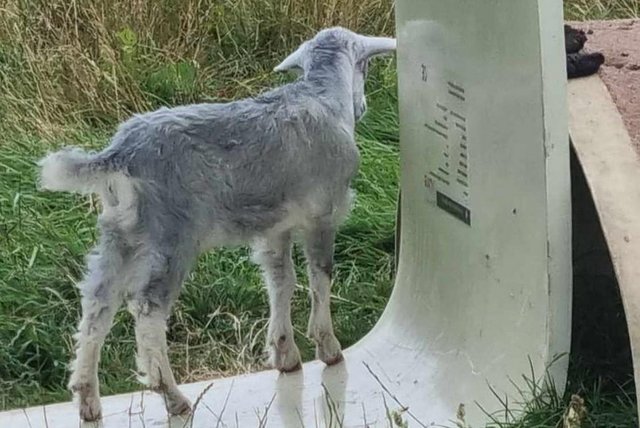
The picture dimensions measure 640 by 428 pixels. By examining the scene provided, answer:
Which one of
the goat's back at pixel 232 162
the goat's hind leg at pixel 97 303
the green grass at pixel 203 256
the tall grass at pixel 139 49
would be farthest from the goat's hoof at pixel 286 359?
the tall grass at pixel 139 49

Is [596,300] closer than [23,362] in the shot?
Yes

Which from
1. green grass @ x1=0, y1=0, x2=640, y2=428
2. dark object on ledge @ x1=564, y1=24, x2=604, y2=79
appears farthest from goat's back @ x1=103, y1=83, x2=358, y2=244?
green grass @ x1=0, y1=0, x2=640, y2=428

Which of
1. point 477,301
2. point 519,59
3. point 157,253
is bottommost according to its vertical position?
point 477,301

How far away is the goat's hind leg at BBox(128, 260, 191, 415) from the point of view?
11.8ft

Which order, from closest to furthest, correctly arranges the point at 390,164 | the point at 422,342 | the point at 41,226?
the point at 422,342 < the point at 41,226 < the point at 390,164

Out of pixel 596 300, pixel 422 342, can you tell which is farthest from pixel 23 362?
pixel 596 300

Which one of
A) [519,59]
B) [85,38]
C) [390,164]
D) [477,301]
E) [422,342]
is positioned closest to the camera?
[519,59]

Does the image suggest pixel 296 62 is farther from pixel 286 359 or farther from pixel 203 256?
pixel 203 256

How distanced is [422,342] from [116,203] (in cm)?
119

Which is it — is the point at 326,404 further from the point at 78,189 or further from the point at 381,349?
the point at 78,189

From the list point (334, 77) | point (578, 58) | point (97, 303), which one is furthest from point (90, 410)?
point (578, 58)

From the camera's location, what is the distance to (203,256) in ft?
16.5

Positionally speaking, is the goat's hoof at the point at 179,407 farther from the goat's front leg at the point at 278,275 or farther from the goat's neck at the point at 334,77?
the goat's neck at the point at 334,77

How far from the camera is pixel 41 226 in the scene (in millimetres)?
5219
